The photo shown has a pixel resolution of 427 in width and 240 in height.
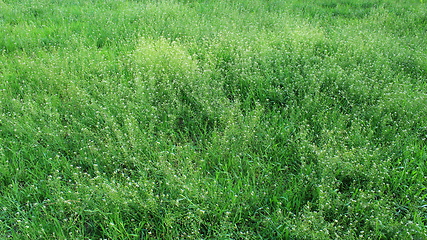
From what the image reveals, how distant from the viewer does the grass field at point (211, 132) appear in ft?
10.3

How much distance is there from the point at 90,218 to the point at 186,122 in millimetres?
1887

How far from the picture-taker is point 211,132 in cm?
434

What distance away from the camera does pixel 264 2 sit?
32.8 feet

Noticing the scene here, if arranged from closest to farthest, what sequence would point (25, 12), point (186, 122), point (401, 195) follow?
point (401, 195), point (186, 122), point (25, 12)

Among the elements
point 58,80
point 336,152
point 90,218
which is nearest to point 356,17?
point 336,152

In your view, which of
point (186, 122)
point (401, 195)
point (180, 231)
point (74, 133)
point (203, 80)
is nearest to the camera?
point (180, 231)

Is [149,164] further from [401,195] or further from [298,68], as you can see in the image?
[298,68]

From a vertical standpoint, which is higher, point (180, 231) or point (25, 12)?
point (25, 12)

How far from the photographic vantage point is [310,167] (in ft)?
11.7

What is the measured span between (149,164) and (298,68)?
325cm

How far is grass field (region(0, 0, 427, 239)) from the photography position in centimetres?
312

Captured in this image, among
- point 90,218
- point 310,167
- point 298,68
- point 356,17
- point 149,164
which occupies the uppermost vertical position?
point 356,17

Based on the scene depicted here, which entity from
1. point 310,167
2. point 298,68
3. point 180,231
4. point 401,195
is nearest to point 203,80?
point 298,68

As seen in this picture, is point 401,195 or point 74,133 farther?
point 74,133
